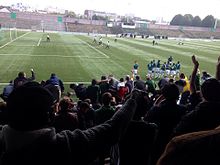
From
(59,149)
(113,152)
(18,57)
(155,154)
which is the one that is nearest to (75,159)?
(59,149)

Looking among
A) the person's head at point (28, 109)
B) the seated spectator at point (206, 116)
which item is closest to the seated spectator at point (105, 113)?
the seated spectator at point (206, 116)

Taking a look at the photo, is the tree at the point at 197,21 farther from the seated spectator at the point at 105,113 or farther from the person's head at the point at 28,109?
the person's head at the point at 28,109

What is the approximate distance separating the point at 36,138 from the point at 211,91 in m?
2.55

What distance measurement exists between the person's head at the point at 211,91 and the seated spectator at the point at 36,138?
206cm

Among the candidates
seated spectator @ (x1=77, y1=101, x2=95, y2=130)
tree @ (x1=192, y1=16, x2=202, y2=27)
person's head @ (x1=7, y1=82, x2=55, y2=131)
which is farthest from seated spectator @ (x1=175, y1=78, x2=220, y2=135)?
tree @ (x1=192, y1=16, x2=202, y2=27)

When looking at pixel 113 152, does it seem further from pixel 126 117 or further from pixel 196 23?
pixel 196 23

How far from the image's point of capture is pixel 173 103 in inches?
200

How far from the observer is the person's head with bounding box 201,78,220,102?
13.1ft

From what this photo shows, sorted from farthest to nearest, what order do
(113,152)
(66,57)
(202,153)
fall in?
1. (66,57)
2. (113,152)
3. (202,153)

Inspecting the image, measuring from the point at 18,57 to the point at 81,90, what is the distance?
19.8 metres

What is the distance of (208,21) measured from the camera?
488 ft

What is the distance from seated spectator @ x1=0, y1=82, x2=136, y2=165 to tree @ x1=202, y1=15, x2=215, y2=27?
153 metres

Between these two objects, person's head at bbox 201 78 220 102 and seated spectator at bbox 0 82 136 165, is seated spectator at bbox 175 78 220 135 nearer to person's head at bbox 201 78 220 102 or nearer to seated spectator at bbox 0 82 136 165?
person's head at bbox 201 78 220 102

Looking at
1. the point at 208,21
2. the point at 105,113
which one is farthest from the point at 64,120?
the point at 208,21
